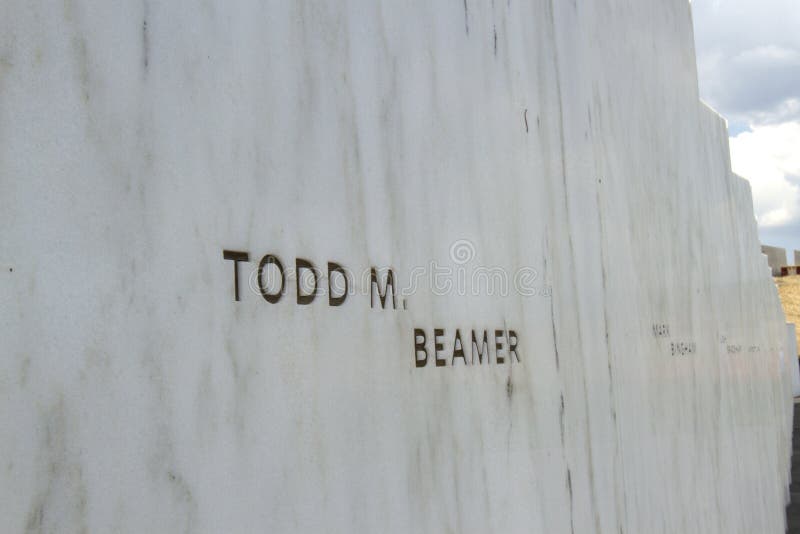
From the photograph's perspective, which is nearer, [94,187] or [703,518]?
[94,187]

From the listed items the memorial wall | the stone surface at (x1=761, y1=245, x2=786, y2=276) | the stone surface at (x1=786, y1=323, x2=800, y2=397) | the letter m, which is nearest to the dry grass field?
the stone surface at (x1=761, y1=245, x2=786, y2=276)

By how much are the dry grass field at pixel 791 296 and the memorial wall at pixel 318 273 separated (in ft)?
72.9

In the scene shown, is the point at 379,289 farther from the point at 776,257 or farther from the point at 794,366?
the point at 776,257

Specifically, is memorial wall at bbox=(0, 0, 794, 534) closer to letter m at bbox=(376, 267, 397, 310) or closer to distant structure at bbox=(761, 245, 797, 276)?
letter m at bbox=(376, 267, 397, 310)

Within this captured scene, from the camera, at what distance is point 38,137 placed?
2.99 ft

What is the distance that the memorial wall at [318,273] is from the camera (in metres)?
0.92

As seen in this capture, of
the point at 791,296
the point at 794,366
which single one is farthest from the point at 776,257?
the point at 794,366

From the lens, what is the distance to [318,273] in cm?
126

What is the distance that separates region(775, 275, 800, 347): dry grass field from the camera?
22734 millimetres

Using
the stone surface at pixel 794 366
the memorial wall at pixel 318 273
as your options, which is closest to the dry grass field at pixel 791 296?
the stone surface at pixel 794 366

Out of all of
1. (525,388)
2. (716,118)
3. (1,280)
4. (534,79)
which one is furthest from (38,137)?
(716,118)

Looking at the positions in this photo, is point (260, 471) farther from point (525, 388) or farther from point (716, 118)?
point (716, 118)

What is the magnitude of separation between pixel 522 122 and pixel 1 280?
4.32 feet

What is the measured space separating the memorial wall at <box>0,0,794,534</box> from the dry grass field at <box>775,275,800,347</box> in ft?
72.9
